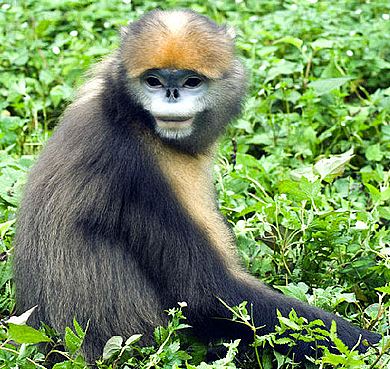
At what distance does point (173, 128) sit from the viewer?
4.22 m

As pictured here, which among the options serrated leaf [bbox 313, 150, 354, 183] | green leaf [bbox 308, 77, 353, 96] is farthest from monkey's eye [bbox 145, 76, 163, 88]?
green leaf [bbox 308, 77, 353, 96]

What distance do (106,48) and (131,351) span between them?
14.7ft

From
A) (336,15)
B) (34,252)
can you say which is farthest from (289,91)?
(34,252)

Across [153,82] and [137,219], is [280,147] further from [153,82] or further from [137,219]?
[137,219]

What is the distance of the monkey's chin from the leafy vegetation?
0.97 meters

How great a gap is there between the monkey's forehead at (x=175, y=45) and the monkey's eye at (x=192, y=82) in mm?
71

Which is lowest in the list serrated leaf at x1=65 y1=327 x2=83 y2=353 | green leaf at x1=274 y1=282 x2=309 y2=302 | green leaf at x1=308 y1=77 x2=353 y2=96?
green leaf at x1=274 y1=282 x2=309 y2=302

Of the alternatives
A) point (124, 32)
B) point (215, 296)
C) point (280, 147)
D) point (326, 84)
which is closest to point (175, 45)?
point (124, 32)

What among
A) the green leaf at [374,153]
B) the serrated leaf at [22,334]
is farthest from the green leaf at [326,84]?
the serrated leaf at [22,334]

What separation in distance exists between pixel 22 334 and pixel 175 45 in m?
1.83

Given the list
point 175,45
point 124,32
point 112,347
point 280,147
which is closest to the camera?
point 112,347

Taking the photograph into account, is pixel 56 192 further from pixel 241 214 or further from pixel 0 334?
pixel 241 214

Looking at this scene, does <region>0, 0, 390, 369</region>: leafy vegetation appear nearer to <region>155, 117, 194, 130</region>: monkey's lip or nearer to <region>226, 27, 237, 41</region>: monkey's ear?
<region>226, 27, 237, 41</region>: monkey's ear

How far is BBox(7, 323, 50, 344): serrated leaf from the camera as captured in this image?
3430 mm
